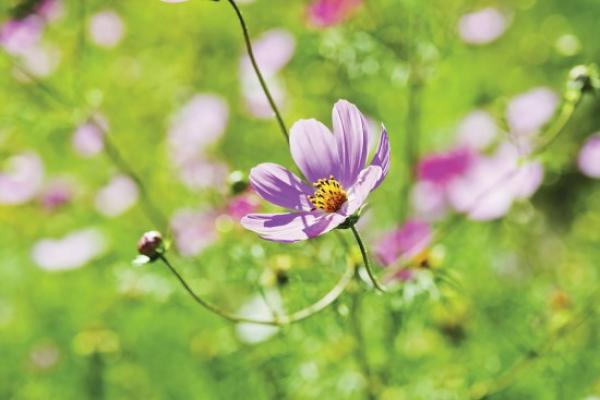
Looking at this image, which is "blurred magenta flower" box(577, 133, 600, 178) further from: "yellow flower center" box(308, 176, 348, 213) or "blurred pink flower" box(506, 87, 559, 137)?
"yellow flower center" box(308, 176, 348, 213)

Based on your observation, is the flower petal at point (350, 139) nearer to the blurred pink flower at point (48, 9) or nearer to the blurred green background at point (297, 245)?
the blurred green background at point (297, 245)

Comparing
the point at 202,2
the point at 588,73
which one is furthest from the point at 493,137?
the point at 202,2

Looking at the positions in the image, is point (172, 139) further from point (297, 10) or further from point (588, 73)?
point (588, 73)

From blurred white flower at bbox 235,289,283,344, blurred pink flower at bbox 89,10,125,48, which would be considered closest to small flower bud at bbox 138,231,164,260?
blurred white flower at bbox 235,289,283,344

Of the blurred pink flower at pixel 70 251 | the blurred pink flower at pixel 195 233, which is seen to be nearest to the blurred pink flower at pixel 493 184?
the blurred pink flower at pixel 195 233

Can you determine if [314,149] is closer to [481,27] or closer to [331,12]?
[331,12]
